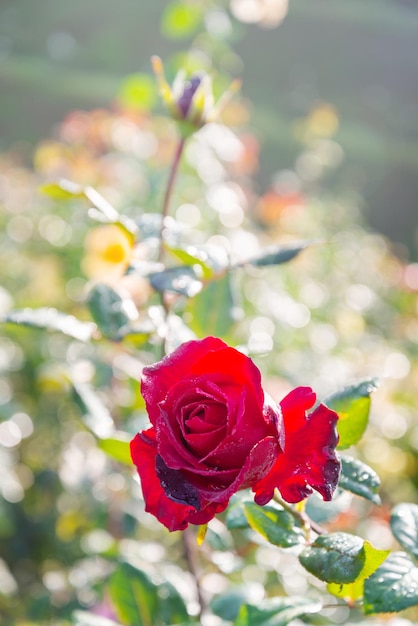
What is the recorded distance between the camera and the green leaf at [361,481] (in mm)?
490

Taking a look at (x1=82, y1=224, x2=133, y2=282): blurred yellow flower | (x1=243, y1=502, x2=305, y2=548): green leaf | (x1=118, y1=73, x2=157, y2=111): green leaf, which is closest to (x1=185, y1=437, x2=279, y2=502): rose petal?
(x1=243, y1=502, x2=305, y2=548): green leaf

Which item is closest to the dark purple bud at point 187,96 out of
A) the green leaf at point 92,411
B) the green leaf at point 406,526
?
the green leaf at point 92,411

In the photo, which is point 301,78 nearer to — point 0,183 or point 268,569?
point 0,183

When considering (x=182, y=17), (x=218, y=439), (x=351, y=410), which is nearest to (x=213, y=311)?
(x=351, y=410)

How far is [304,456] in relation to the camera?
1.35 feet

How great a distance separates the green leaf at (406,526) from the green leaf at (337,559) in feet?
0.24

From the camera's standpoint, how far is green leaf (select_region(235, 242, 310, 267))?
60 centimetres

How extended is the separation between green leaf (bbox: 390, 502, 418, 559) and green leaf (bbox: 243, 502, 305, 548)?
7 centimetres

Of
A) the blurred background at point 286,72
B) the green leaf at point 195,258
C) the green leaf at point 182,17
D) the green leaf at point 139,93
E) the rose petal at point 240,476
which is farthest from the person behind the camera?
the blurred background at point 286,72

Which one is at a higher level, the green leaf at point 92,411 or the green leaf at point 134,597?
the green leaf at point 92,411

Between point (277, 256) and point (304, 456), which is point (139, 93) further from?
point (304, 456)

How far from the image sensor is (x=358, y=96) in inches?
233

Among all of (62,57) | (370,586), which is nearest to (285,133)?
(62,57)

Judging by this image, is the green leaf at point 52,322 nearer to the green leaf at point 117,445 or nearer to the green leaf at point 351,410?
the green leaf at point 117,445
